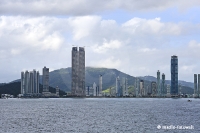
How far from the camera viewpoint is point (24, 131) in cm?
12794

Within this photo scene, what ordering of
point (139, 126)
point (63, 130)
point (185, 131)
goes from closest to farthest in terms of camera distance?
1. point (185, 131)
2. point (63, 130)
3. point (139, 126)

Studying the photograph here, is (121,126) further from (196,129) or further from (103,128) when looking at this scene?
(196,129)

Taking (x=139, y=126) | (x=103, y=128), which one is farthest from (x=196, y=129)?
(x=103, y=128)

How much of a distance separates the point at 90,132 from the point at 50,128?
17.5 metres

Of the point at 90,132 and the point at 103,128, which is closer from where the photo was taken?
the point at 90,132

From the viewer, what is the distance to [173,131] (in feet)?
399

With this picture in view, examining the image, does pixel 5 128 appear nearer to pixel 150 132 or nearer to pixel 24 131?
pixel 24 131

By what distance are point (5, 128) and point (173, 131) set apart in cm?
5275

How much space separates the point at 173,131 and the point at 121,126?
22.9 meters

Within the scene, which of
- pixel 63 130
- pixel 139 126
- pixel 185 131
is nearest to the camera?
pixel 185 131

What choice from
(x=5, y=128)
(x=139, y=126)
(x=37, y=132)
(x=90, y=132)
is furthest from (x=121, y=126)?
(x=5, y=128)

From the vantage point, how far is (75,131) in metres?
126

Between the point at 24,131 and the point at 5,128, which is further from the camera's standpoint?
the point at 5,128

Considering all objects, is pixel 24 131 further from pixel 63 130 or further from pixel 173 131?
pixel 173 131
